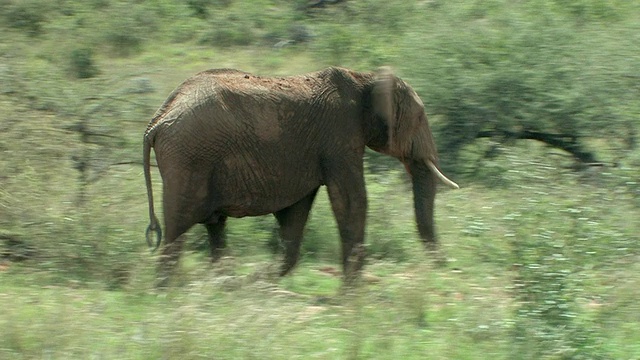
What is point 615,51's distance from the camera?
12.0m

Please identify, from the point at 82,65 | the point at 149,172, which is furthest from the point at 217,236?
the point at 82,65

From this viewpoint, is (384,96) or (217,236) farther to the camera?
(217,236)

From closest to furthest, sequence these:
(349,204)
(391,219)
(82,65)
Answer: (349,204) → (391,219) → (82,65)

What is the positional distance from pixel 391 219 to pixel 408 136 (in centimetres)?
129

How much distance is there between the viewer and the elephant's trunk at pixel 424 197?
852 cm

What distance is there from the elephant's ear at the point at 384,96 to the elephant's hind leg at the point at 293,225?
78cm

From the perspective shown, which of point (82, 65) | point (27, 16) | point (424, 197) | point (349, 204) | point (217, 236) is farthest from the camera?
point (27, 16)

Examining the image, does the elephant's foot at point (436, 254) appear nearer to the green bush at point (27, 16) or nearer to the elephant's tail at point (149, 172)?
the elephant's tail at point (149, 172)

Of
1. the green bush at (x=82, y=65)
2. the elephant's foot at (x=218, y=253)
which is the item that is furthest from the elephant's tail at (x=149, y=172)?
the green bush at (x=82, y=65)

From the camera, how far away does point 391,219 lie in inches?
375

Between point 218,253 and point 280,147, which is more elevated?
point 280,147

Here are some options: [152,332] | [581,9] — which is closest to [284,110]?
[152,332]

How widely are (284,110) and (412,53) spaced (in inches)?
199

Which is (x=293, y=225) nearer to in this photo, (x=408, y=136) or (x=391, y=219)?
(x=408, y=136)
